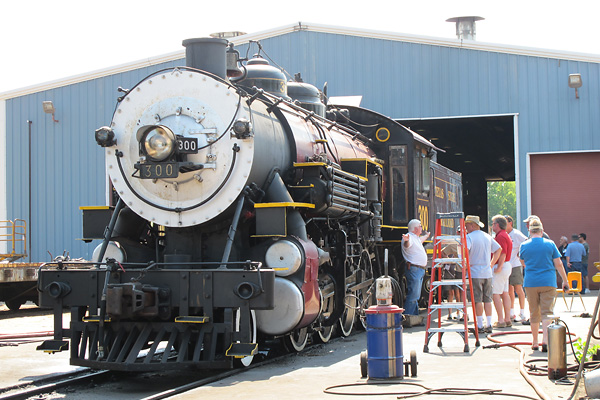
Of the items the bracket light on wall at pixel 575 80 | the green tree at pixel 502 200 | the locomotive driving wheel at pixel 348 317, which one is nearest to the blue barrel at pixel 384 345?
the locomotive driving wheel at pixel 348 317

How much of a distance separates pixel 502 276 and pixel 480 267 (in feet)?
3.29

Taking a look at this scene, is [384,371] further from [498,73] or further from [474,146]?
[474,146]

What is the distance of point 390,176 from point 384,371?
617 centimetres

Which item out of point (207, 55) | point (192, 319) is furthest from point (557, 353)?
point (207, 55)

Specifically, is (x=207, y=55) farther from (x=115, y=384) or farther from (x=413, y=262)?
(x=413, y=262)

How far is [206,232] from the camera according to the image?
932cm

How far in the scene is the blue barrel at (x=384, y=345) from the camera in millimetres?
7855

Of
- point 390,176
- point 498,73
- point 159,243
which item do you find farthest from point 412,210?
point 498,73

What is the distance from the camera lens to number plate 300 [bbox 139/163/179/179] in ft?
28.6

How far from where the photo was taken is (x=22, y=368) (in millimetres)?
9406

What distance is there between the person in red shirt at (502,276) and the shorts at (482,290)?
60cm

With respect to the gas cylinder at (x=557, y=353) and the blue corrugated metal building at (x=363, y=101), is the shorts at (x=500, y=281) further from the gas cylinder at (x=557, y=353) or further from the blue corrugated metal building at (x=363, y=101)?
the blue corrugated metal building at (x=363, y=101)

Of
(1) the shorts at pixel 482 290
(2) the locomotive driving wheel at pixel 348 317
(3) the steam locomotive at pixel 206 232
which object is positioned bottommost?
(2) the locomotive driving wheel at pixel 348 317

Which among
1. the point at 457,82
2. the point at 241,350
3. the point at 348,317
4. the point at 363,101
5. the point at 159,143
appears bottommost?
the point at 348,317
